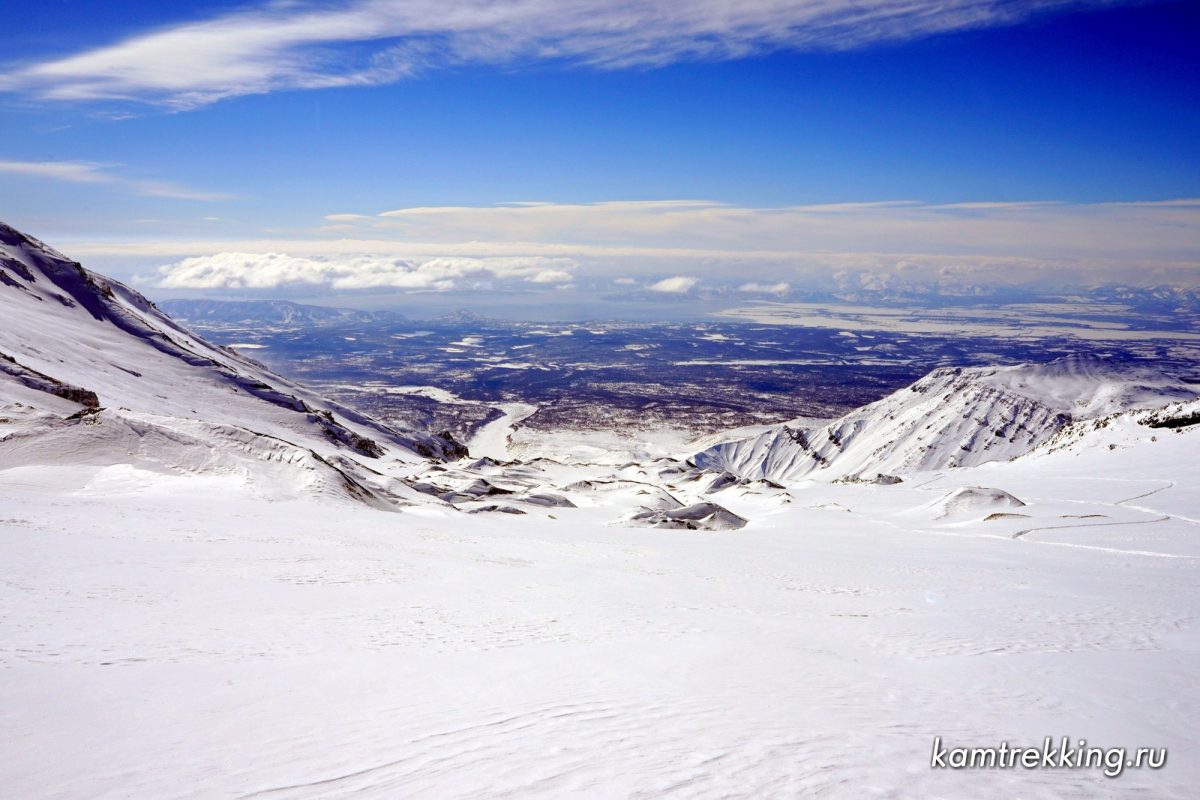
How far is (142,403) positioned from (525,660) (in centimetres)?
5275

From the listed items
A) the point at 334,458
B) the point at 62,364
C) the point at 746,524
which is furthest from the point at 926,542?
the point at 62,364

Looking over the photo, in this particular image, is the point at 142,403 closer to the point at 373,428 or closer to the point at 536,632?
the point at 373,428

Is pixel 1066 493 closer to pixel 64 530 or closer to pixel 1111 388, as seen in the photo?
pixel 64 530

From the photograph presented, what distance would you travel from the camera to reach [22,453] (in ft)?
86.7

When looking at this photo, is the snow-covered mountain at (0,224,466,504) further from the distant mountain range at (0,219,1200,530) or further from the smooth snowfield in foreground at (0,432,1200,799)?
the smooth snowfield in foreground at (0,432,1200,799)

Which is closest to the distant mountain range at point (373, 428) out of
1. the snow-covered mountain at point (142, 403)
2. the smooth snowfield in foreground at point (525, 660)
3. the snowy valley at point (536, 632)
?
the snow-covered mountain at point (142, 403)

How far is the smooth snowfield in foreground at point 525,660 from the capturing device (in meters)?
6.42

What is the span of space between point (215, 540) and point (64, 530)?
3.34 meters

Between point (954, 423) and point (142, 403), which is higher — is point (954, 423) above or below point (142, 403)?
below

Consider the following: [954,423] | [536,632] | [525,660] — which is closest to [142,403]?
[536,632]

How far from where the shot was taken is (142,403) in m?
51.4

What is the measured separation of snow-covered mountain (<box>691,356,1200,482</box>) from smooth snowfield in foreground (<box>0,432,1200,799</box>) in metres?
75.7

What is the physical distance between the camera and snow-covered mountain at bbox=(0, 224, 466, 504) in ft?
95.8

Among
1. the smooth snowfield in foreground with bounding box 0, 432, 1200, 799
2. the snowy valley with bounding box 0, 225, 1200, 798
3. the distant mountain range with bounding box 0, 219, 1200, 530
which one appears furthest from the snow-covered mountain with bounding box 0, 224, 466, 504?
the smooth snowfield in foreground with bounding box 0, 432, 1200, 799
